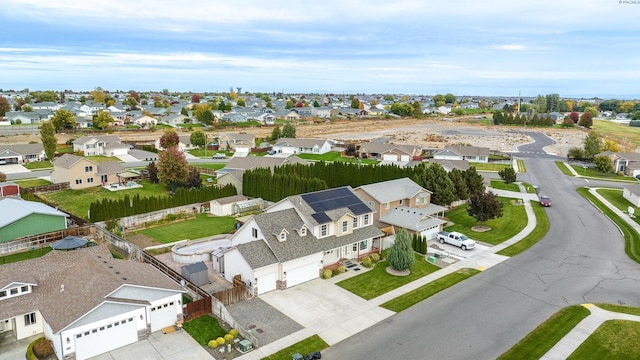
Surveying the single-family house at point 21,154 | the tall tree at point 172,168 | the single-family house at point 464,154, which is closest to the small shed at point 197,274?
the tall tree at point 172,168

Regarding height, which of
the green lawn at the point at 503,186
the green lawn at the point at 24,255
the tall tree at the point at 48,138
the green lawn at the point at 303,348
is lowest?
the green lawn at the point at 24,255

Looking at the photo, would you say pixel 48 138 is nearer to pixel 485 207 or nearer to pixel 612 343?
pixel 485 207

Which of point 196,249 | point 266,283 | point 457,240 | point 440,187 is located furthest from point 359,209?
point 440,187

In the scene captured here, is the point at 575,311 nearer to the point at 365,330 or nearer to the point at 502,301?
the point at 502,301

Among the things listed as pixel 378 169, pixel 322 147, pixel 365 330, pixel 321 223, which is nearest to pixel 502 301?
pixel 365 330

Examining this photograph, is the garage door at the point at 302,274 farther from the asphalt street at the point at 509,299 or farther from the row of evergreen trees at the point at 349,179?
the row of evergreen trees at the point at 349,179

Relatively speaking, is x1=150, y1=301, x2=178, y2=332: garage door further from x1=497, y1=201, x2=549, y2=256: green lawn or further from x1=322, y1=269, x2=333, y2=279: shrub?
x1=497, y1=201, x2=549, y2=256: green lawn

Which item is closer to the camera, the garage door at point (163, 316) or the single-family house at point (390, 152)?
the garage door at point (163, 316)
